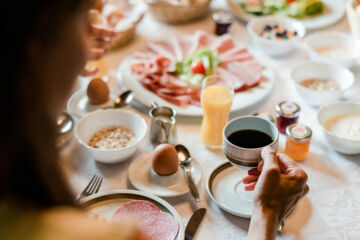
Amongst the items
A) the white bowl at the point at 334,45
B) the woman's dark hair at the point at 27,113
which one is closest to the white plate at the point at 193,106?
the white bowl at the point at 334,45

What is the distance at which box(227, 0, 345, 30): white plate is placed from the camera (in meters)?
2.16

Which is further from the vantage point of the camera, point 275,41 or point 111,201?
point 275,41

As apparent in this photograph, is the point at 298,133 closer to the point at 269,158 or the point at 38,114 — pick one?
the point at 269,158

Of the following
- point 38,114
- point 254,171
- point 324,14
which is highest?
point 38,114

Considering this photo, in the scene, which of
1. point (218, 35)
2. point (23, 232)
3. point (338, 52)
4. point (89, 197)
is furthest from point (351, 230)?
point (218, 35)

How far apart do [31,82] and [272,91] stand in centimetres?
130

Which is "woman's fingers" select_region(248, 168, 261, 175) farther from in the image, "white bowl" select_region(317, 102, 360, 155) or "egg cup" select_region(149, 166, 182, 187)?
"white bowl" select_region(317, 102, 360, 155)

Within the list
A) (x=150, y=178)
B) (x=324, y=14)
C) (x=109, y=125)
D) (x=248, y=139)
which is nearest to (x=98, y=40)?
(x=109, y=125)

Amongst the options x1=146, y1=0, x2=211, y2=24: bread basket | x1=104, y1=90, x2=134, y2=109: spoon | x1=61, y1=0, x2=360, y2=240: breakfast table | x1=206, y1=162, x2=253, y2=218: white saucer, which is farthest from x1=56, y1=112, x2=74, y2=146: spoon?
x1=146, y1=0, x2=211, y2=24: bread basket

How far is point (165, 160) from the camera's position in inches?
48.0

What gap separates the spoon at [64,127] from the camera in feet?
4.65

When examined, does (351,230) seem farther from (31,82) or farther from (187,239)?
(31,82)

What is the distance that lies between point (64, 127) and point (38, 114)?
913 mm

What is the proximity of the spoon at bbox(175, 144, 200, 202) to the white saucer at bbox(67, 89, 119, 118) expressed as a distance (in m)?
0.37
